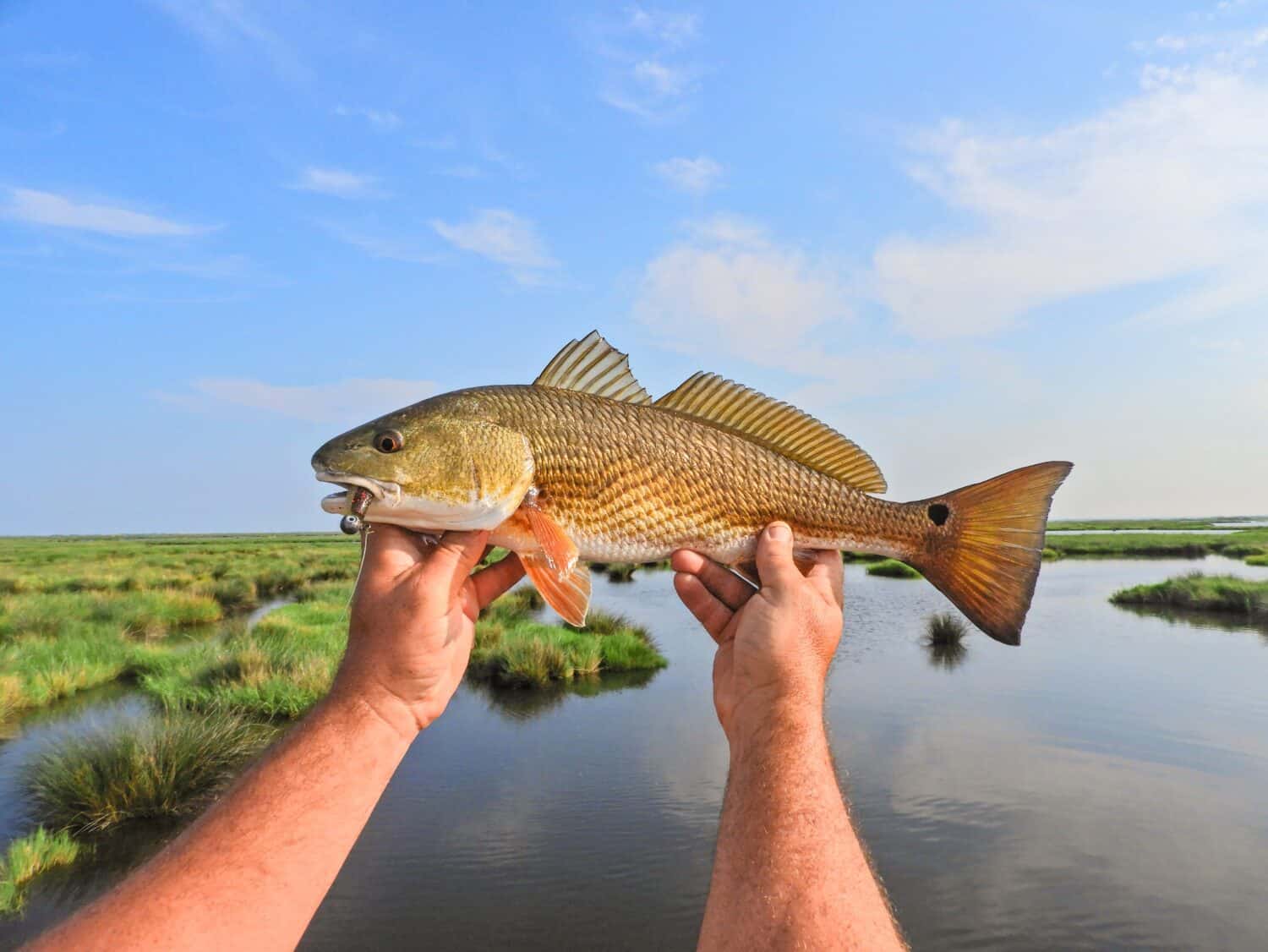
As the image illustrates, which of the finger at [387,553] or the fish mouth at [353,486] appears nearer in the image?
the finger at [387,553]

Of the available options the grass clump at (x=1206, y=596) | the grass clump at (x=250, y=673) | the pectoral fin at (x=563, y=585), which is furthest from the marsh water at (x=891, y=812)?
the grass clump at (x=1206, y=596)

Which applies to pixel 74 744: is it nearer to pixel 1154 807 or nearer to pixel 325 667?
pixel 325 667

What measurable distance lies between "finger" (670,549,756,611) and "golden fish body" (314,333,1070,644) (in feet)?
0.40

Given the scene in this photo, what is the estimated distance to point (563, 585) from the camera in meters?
3.14

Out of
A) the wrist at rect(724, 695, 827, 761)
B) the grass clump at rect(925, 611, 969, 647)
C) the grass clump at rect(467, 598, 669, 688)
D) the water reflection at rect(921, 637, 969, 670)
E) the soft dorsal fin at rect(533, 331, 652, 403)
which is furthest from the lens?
the grass clump at rect(925, 611, 969, 647)

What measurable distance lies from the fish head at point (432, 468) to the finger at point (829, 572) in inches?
48.7

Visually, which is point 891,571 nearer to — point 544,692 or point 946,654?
point 946,654

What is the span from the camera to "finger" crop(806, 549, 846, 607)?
9.62ft

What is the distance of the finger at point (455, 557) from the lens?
8.43ft

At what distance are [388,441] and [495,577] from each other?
69 centimetres

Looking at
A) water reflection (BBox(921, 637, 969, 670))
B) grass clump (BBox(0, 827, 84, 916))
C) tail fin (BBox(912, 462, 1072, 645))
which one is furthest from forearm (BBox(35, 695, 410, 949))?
water reflection (BBox(921, 637, 969, 670))

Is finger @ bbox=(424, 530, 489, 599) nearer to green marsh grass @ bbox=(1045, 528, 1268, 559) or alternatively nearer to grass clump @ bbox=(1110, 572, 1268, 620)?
grass clump @ bbox=(1110, 572, 1268, 620)

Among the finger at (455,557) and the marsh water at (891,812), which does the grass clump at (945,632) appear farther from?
the finger at (455,557)

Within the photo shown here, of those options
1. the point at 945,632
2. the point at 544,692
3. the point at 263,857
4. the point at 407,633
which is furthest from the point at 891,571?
the point at 263,857
